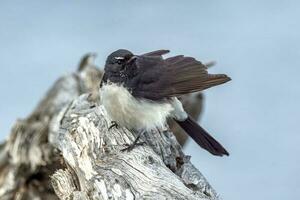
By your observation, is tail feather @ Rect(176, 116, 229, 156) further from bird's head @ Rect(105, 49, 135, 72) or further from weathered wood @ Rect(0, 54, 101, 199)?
weathered wood @ Rect(0, 54, 101, 199)

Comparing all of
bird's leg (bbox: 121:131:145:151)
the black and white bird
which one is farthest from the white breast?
bird's leg (bbox: 121:131:145:151)

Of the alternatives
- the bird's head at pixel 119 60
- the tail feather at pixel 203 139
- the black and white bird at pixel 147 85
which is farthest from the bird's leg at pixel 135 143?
the tail feather at pixel 203 139

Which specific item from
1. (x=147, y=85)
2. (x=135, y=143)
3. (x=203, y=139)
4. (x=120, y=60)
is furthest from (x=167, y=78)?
(x=135, y=143)

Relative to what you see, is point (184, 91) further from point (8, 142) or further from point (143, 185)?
point (8, 142)

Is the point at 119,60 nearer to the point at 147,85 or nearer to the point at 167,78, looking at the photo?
the point at 147,85

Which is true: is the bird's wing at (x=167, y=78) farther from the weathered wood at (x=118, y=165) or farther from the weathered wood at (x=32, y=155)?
the weathered wood at (x=32, y=155)

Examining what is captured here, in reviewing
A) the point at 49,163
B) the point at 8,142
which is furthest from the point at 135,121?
the point at 8,142
